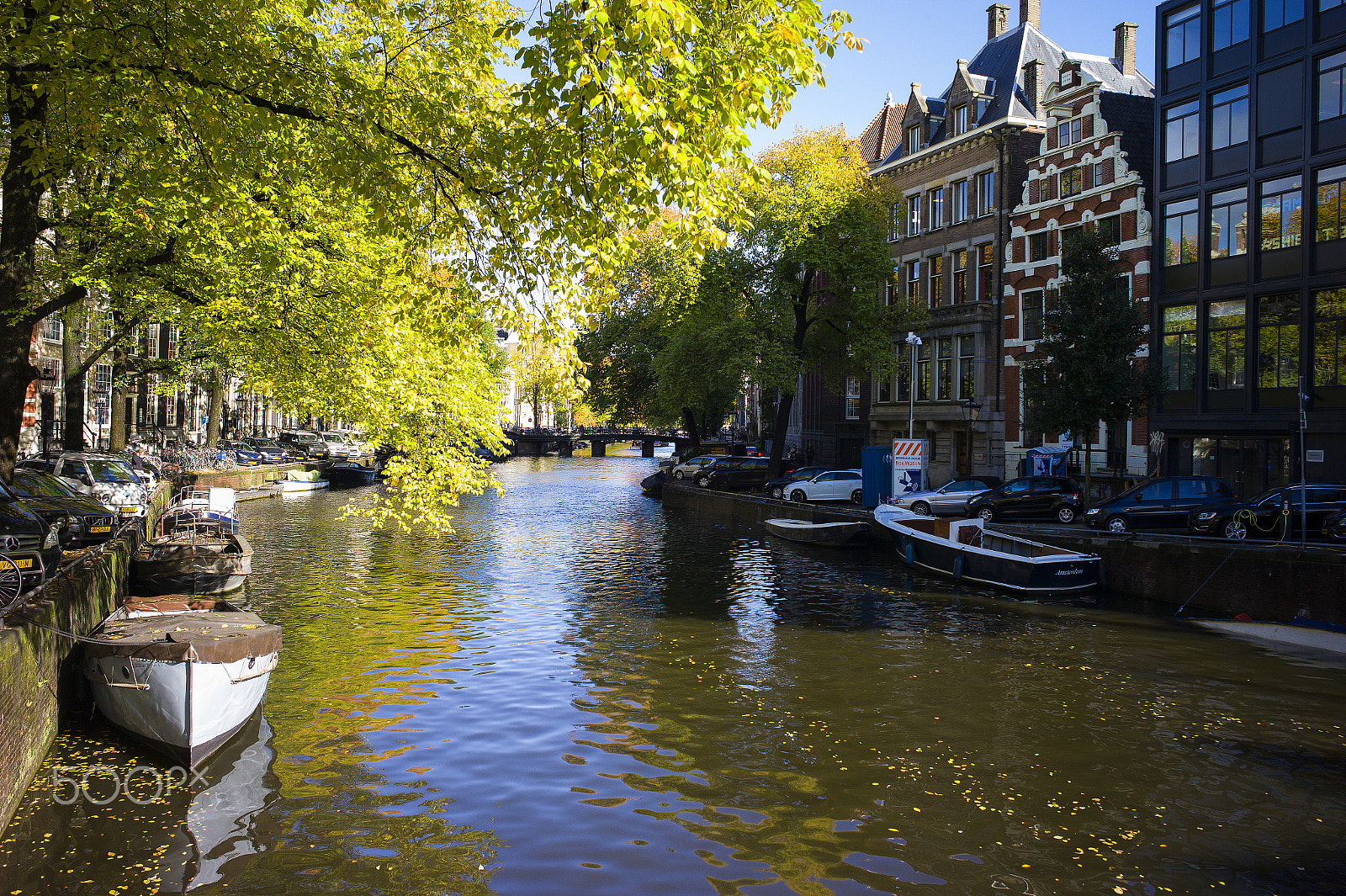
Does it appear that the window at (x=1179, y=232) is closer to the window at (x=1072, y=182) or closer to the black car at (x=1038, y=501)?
the window at (x=1072, y=182)

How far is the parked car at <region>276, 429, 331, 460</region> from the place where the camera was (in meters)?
64.6

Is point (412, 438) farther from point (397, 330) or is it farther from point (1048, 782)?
point (1048, 782)

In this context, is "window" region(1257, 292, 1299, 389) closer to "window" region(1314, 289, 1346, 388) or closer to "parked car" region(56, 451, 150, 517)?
"window" region(1314, 289, 1346, 388)

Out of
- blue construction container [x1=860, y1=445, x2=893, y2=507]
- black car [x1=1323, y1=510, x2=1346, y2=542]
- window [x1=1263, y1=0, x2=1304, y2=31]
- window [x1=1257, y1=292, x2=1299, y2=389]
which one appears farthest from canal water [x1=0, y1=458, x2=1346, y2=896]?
window [x1=1263, y1=0, x2=1304, y2=31]

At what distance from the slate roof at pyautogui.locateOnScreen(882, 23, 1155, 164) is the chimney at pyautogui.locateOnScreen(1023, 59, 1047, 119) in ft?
0.67

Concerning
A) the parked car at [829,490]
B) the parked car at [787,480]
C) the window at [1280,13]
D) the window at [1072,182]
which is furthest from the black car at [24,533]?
the window at [1072,182]

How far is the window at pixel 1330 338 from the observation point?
27953mm

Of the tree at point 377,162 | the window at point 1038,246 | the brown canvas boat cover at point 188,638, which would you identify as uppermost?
the window at point 1038,246

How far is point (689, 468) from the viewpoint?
52750 mm

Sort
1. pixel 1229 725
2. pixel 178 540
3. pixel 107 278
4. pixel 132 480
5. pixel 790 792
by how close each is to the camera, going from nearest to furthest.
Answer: pixel 790 792 < pixel 1229 725 < pixel 107 278 < pixel 178 540 < pixel 132 480

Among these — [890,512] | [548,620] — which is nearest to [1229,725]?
[548,620]

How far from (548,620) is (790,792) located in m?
9.59

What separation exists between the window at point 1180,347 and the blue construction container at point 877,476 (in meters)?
9.82

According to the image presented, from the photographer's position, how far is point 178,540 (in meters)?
20.5
